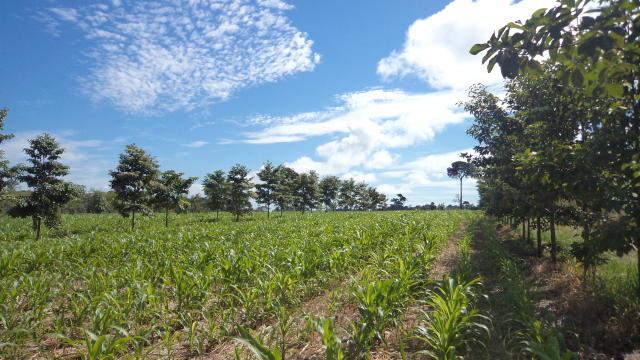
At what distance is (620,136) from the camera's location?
11.8 ft

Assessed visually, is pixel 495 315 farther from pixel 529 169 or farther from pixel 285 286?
pixel 285 286

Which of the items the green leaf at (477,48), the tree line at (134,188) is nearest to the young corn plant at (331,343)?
the green leaf at (477,48)

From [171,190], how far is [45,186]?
8.50m

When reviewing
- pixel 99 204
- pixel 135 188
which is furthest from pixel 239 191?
pixel 99 204

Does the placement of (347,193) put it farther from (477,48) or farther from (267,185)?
(477,48)

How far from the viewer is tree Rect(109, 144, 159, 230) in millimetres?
20328

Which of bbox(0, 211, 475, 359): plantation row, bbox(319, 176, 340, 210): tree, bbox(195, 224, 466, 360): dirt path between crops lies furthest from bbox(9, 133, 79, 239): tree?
bbox(319, 176, 340, 210): tree

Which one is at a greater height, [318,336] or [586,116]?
[586,116]

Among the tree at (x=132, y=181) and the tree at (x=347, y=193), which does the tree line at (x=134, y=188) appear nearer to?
the tree at (x=132, y=181)

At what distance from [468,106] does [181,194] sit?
76.3ft

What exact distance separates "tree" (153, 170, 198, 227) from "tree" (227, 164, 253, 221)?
3.46m

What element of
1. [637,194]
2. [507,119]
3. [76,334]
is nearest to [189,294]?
[76,334]

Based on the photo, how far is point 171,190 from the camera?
2406cm

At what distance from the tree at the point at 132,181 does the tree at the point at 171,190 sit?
1.24 metres
